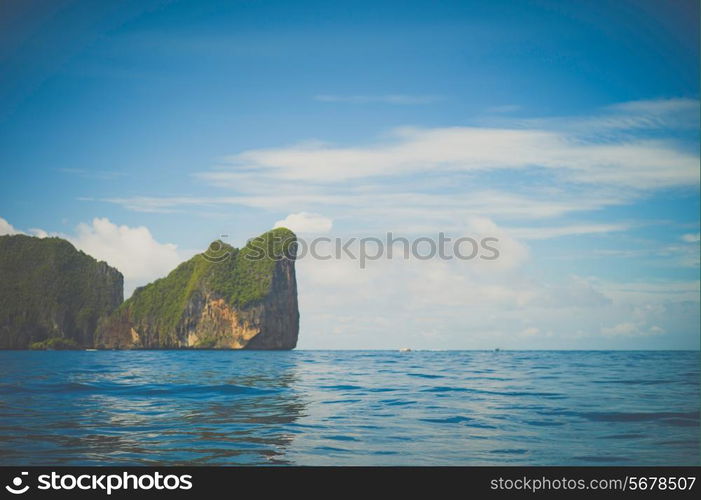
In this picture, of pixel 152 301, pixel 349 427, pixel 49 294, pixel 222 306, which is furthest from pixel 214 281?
pixel 349 427

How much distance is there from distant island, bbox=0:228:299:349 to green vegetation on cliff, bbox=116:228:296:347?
0.76ft

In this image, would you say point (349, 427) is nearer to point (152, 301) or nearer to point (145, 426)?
point (145, 426)

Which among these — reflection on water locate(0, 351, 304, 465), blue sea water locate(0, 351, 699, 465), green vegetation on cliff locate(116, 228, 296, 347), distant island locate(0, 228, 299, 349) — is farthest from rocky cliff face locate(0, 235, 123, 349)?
blue sea water locate(0, 351, 699, 465)

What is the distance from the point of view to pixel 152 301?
144 m

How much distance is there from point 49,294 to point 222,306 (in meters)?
48.5

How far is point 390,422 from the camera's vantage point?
15.6 meters

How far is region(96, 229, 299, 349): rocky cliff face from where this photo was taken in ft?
415

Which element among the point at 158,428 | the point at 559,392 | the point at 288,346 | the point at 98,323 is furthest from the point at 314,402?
the point at 98,323

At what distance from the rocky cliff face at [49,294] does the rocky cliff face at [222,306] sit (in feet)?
20.7

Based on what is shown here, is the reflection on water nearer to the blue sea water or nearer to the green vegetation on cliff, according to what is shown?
the blue sea water

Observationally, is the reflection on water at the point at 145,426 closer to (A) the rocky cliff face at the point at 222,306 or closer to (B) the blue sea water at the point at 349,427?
(B) the blue sea water at the point at 349,427

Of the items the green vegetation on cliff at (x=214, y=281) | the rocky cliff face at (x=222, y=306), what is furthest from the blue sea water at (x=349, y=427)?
the green vegetation on cliff at (x=214, y=281)

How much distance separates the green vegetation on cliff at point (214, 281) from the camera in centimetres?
12925
